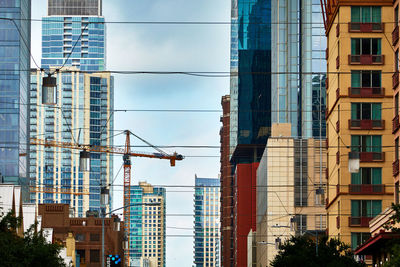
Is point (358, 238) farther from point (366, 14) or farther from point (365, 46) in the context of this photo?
point (366, 14)

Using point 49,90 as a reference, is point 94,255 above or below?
below

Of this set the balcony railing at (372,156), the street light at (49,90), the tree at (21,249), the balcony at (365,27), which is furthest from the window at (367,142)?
the street light at (49,90)


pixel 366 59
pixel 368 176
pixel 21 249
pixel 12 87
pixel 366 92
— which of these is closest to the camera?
pixel 21 249

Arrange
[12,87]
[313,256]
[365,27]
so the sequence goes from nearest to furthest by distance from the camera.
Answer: [313,256]
[365,27]
[12,87]

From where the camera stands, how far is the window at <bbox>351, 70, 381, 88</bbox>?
106562 mm

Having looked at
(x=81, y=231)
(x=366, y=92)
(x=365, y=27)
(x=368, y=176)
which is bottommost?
(x=81, y=231)

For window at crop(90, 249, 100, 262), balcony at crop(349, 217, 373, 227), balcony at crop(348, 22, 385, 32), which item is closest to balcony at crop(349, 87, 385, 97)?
balcony at crop(348, 22, 385, 32)

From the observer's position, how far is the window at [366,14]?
10619 centimetres

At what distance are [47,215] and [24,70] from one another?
29.5 m

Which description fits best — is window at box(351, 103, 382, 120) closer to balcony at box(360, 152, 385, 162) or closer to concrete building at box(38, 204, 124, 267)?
balcony at box(360, 152, 385, 162)

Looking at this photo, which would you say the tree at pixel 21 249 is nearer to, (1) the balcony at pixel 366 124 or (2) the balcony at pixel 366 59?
(1) the balcony at pixel 366 124

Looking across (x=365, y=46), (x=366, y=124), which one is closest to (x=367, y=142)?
(x=366, y=124)

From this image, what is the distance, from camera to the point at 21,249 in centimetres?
5981

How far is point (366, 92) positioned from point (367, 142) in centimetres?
483
